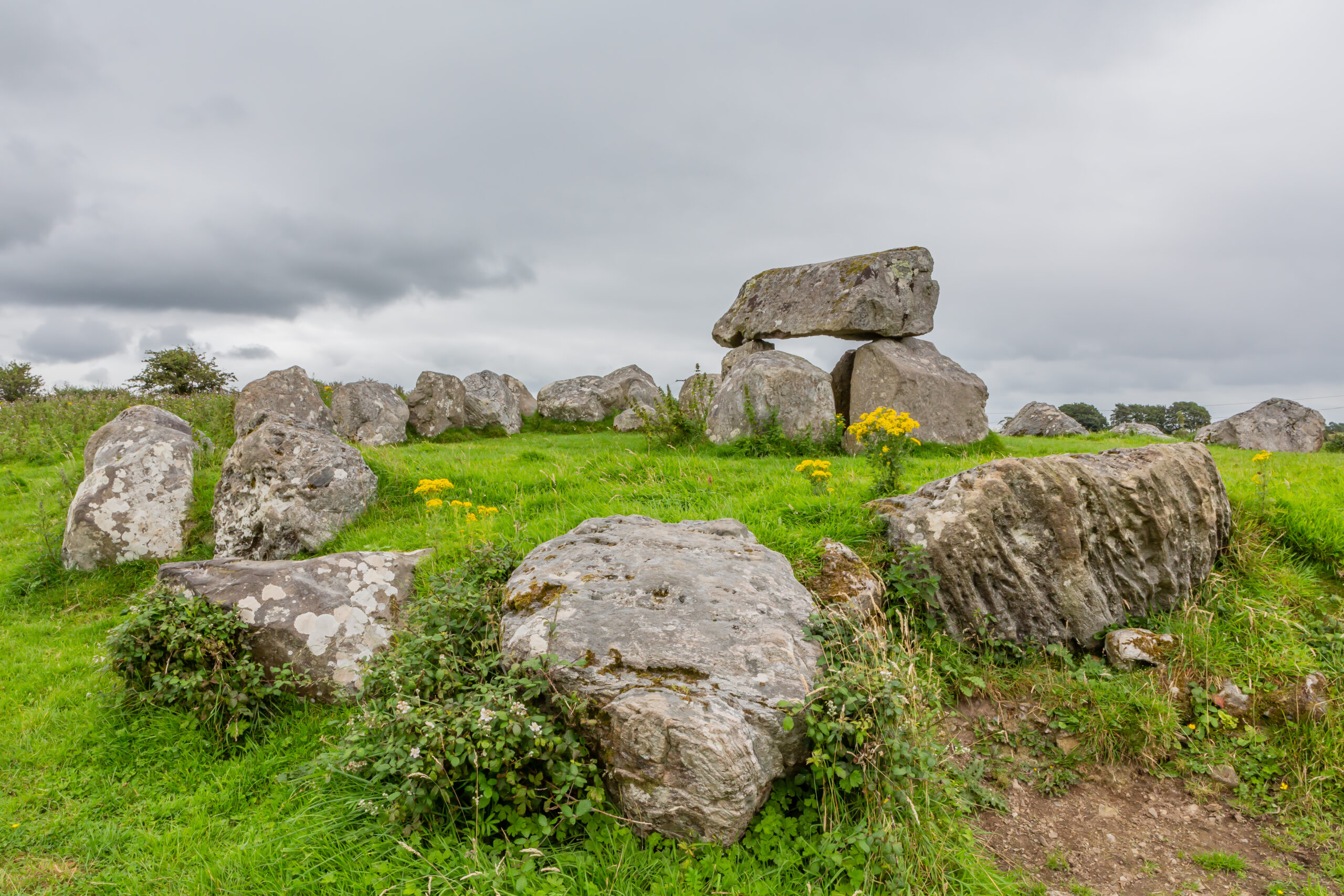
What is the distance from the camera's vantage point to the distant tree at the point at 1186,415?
26.3 meters

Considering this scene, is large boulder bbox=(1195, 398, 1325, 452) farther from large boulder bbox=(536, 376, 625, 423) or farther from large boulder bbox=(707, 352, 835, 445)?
large boulder bbox=(536, 376, 625, 423)

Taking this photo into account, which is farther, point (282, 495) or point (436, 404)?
point (436, 404)

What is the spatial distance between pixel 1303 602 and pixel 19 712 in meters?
12.7

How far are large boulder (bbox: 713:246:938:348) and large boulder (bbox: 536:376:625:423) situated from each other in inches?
298

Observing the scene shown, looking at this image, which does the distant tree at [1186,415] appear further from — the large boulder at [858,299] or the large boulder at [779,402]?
the large boulder at [779,402]

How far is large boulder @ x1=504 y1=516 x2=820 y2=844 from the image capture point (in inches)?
158

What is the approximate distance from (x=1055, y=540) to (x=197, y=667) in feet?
26.1

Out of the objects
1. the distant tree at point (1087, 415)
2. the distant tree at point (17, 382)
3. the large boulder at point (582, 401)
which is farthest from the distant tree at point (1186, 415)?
the distant tree at point (17, 382)

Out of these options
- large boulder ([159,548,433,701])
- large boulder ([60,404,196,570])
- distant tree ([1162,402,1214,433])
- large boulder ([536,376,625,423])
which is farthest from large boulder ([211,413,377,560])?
distant tree ([1162,402,1214,433])

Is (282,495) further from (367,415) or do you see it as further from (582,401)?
(582,401)

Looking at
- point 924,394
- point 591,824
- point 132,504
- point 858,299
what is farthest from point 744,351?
point 591,824

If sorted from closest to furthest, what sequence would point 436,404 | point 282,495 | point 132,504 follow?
point 282,495 < point 132,504 < point 436,404

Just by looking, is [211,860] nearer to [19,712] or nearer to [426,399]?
[19,712]

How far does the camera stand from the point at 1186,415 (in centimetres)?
2906
